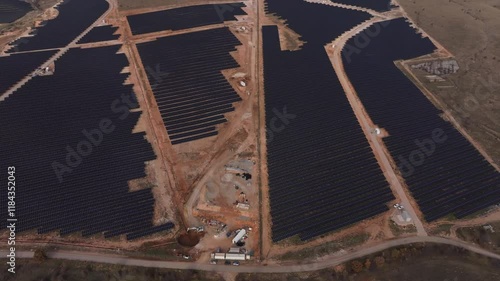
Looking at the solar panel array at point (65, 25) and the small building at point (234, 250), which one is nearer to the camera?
the small building at point (234, 250)

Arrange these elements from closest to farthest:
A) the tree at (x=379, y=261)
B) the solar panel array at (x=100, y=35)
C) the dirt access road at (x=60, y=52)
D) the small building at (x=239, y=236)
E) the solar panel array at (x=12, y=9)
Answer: the tree at (x=379, y=261) → the small building at (x=239, y=236) → the dirt access road at (x=60, y=52) → the solar panel array at (x=100, y=35) → the solar panel array at (x=12, y=9)

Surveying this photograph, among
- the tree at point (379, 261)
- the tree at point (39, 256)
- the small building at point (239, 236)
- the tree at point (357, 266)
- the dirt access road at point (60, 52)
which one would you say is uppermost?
the dirt access road at point (60, 52)

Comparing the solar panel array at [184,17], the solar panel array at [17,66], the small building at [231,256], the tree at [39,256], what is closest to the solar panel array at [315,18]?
the solar panel array at [184,17]

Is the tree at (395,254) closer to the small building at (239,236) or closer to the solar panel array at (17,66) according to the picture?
the small building at (239,236)

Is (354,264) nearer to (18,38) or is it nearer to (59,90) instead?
(59,90)

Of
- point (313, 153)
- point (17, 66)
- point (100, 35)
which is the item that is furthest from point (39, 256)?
point (100, 35)

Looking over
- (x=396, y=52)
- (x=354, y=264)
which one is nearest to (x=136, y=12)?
(x=396, y=52)

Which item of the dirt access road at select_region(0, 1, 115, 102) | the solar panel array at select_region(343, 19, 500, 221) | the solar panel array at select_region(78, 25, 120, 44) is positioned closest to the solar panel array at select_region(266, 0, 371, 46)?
the solar panel array at select_region(343, 19, 500, 221)
